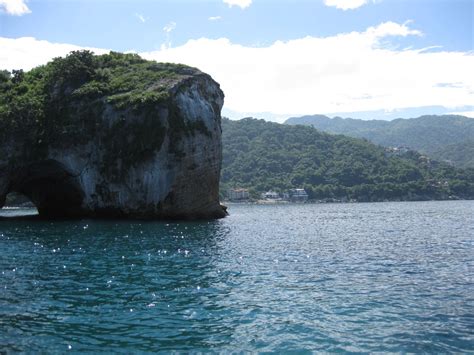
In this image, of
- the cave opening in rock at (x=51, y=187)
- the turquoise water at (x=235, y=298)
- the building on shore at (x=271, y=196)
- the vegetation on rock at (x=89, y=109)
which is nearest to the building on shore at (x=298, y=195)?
the building on shore at (x=271, y=196)

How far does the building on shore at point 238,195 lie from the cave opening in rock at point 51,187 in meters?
98.9

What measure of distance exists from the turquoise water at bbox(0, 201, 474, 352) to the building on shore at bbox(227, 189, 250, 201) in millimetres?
131470

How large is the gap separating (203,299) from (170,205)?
38306mm

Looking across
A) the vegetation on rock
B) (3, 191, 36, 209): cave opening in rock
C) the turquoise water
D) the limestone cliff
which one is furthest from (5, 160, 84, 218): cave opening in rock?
(3, 191, 36, 209): cave opening in rock

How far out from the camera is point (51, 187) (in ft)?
214

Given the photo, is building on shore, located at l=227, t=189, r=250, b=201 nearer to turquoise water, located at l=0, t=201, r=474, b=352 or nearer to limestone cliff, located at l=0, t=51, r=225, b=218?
limestone cliff, located at l=0, t=51, r=225, b=218

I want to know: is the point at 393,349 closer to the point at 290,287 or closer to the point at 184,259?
the point at 290,287

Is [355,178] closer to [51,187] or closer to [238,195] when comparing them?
[238,195]

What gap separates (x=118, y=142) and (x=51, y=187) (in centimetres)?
1724

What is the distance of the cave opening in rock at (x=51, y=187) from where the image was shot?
57125 mm

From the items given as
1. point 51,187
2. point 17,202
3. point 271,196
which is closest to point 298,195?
point 271,196

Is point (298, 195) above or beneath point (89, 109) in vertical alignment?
beneath

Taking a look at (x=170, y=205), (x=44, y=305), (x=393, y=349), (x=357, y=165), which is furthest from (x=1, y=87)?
(x=357, y=165)

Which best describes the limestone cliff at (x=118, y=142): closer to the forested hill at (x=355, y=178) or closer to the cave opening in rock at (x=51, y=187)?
the cave opening in rock at (x=51, y=187)
